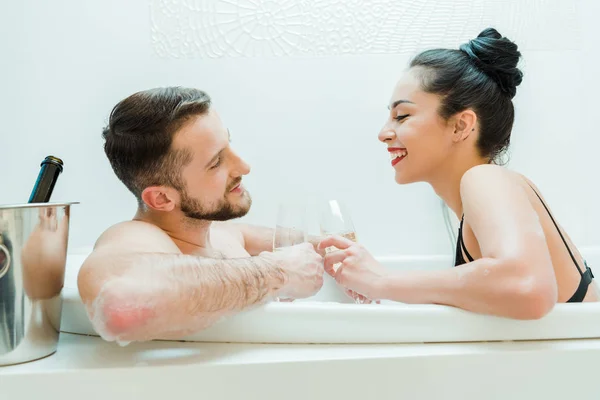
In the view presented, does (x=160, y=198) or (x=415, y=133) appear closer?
(x=160, y=198)

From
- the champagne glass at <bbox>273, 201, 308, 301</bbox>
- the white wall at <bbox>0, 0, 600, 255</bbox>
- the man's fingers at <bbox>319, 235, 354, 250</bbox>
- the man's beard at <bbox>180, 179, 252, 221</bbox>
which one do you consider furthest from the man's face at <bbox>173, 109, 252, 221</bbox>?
the white wall at <bbox>0, 0, 600, 255</bbox>

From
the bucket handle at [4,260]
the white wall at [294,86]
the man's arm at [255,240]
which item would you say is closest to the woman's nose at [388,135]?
the man's arm at [255,240]

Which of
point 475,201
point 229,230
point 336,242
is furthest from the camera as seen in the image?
point 229,230

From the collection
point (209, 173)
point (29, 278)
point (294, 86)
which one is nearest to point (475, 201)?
point (209, 173)

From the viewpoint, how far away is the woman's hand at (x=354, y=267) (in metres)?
0.97

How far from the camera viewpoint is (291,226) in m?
1.08

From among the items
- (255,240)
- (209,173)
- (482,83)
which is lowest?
(255,240)

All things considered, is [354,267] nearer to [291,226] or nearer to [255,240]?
[291,226]

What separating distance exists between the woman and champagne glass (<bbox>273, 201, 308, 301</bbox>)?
0.06 metres

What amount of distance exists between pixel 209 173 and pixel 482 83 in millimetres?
686

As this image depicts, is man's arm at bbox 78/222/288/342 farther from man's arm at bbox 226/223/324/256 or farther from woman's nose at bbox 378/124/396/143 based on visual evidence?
man's arm at bbox 226/223/324/256

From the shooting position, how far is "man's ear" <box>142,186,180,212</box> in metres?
1.10

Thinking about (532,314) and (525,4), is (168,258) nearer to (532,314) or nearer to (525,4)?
(532,314)

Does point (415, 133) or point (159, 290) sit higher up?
point (415, 133)
